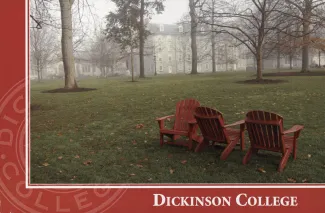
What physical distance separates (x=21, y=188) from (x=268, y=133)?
3413 millimetres

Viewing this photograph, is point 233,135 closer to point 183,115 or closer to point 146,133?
point 183,115

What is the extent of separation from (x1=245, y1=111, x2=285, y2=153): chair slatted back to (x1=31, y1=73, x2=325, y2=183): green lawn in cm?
35

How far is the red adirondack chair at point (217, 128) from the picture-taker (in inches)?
185

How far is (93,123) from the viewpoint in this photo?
577 centimetres

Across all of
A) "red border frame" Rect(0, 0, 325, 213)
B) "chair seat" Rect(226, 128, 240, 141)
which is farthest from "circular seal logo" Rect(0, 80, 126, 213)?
"chair seat" Rect(226, 128, 240, 141)

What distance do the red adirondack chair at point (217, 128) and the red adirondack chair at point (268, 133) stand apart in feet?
1.25

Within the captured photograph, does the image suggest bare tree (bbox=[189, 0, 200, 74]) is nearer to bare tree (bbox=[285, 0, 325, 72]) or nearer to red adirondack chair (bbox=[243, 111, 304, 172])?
bare tree (bbox=[285, 0, 325, 72])

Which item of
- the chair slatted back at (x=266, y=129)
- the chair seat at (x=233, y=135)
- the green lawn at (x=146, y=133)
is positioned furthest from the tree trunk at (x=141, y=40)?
the chair slatted back at (x=266, y=129)

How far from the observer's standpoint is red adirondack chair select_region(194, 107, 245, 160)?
471 cm

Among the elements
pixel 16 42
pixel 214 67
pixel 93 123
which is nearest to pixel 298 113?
pixel 214 67

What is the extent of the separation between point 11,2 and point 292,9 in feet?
19.6

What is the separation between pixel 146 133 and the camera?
611 centimetres

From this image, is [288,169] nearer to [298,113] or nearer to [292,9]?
[298,113]

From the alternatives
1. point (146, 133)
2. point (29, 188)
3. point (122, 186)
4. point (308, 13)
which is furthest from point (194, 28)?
point (29, 188)
